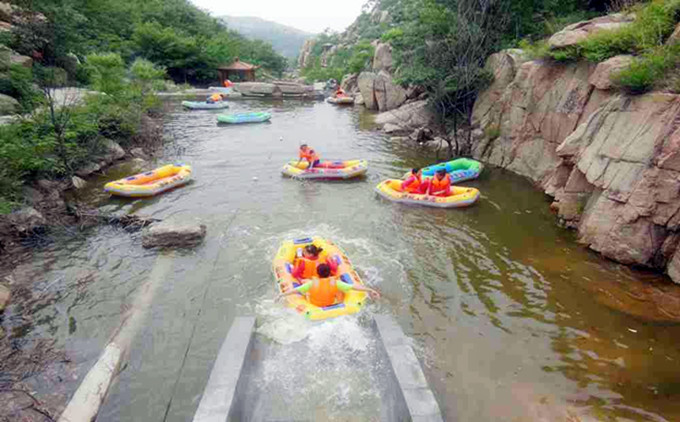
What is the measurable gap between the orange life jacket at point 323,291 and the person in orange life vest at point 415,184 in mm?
5977

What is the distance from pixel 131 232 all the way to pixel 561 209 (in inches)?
417

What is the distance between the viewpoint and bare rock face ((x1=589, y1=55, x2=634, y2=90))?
361 inches

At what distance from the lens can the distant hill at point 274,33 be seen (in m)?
132

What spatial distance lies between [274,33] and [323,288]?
162m

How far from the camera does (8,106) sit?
11727 millimetres

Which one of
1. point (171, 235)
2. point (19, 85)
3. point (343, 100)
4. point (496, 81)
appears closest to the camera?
point (171, 235)

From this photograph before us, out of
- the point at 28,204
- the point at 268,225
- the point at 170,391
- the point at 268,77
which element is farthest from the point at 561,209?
the point at 268,77

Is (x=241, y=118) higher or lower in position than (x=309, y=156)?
higher

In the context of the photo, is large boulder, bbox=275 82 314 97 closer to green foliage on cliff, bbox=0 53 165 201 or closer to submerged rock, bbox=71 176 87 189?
green foliage on cliff, bbox=0 53 165 201

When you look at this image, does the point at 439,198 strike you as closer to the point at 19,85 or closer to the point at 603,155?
the point at 603,155

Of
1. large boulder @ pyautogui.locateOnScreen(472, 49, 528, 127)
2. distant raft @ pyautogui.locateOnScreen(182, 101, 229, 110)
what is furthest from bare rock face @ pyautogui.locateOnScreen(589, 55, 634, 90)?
distant raft @ pyautogui.locateOnScreen(182, 101, 229, 110)

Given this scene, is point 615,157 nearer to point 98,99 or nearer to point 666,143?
point 666,143

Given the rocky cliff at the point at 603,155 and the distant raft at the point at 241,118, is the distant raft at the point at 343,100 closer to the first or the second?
the distant raft at the point at 241,118

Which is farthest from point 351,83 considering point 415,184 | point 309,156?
point 415,184
